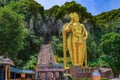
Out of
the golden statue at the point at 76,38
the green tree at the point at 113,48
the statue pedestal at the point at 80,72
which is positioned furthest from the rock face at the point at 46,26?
the statue pedestal at the point at 80,72

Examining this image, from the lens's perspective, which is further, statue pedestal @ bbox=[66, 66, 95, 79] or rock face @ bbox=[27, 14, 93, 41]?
rock face @ bbox=[27, 14, 93, 41]

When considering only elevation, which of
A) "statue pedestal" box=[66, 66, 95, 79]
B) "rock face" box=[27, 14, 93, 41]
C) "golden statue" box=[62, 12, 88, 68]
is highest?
"rock face" box=[27, 14, 93, 41]

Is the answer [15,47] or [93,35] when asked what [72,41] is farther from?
[93,35]

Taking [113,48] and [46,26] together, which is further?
[46,26]

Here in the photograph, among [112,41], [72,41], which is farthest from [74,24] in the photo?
[112,41]

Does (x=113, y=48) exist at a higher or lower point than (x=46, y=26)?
lower

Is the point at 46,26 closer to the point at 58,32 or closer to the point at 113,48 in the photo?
the point at 58,32

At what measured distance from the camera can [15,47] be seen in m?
21.9

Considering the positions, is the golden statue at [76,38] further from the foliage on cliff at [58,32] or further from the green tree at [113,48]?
the green tree at [113,48]

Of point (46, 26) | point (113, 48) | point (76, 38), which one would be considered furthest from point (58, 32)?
point (76, 38)

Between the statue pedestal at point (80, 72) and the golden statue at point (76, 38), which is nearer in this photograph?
the statue pedestal at point (80, 72)

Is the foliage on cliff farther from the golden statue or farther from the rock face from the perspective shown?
the golden statue

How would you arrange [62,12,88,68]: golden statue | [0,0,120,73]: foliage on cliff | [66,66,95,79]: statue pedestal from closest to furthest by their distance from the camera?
[66,66,95,79]: statue pedestal, [62,12,88,68]: golden statue, [0,0,120,73]: foliage on cliff

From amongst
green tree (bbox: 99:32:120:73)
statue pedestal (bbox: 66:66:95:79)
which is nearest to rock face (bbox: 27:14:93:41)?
green tree (bbox: 99:32:120:73)
